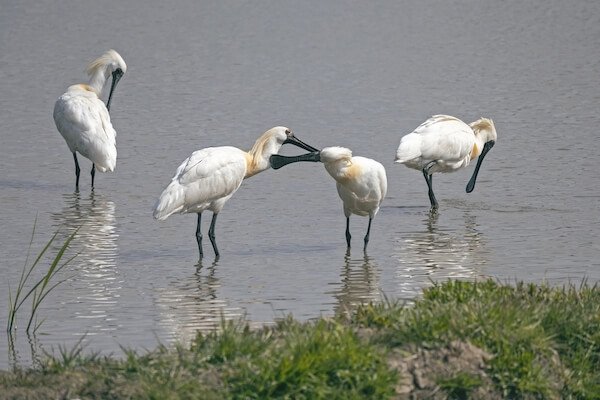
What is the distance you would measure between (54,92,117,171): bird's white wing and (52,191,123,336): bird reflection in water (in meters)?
0.55

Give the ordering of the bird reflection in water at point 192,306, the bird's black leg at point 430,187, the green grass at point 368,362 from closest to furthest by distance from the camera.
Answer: the green grass at point 368,362, the bird reflection in water at point 192,306, the bird's black leg at point 430,187

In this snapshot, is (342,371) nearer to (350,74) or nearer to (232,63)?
(350,74)

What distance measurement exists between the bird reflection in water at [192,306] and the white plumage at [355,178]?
56.1 inches

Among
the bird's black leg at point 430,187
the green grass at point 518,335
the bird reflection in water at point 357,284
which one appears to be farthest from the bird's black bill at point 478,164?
the green grass at point 518,335

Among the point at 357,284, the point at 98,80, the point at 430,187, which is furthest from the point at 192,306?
the point at 98,80

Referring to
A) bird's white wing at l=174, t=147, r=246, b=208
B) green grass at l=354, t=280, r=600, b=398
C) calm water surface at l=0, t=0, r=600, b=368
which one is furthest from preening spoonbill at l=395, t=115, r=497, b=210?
green grass at l=354, t=280, r=600, b=398

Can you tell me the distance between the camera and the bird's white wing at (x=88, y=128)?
1516cm

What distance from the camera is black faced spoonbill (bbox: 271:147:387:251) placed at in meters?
11.7

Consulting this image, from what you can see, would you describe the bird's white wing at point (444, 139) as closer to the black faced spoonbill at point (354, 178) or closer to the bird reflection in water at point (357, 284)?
the black faced spoonbill at point (354, 178)

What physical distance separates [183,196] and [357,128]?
7283 millimetres

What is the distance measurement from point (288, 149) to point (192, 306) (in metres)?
7.16

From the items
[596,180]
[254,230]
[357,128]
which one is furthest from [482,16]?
[254,230]

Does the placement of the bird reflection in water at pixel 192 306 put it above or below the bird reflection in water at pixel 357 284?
below

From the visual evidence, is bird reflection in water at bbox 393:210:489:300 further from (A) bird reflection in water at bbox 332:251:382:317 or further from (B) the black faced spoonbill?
(B) the black faced spoonbill
